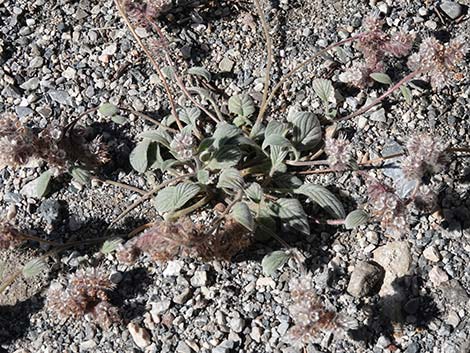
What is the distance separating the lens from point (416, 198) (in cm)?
367

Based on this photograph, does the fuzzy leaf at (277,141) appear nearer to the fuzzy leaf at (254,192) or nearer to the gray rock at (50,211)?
the fuzzy leaf at (254,192)

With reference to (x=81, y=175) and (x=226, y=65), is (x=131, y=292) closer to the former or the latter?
(x=81, y=175)

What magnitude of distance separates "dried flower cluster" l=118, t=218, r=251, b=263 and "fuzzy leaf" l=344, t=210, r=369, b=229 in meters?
0.45

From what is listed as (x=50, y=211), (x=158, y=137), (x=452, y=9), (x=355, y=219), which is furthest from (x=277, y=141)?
(x=452, y=9)

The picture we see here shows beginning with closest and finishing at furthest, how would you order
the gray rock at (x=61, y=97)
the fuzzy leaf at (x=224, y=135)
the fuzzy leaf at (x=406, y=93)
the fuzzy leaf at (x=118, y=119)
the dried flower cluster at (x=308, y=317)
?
1. the dried flower cluster at (x=308, y=317)
2. the fuzzy leaf at (x=224, y=135)
3. the fuzzy leaf at (x=406, y=93)
4. the fuzzy leaf at (x=118, y=119)
5. the gray rock at (x=61, y=97)

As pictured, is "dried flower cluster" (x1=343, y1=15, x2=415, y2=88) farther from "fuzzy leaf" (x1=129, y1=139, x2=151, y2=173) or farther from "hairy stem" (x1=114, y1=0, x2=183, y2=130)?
"fuzzy leaf" (x1=129, y1=139, x2=151, y2=173)

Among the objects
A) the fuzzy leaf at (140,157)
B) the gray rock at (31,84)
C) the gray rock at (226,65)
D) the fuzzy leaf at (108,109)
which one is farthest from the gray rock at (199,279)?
the gray rock at (31,84)

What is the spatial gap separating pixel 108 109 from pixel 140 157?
1.07 feet

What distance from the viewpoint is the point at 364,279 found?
376 centimetres

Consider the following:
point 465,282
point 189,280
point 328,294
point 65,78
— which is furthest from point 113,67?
point 465,282

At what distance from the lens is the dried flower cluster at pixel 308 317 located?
3.30 m

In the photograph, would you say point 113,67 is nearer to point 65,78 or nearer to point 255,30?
point 65,78

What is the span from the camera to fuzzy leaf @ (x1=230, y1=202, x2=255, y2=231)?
352 centimetres

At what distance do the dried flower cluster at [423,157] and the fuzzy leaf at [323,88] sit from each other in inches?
27.4
